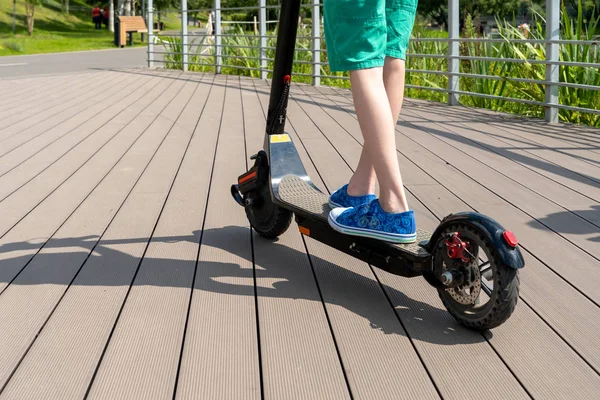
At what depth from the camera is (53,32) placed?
40688mm

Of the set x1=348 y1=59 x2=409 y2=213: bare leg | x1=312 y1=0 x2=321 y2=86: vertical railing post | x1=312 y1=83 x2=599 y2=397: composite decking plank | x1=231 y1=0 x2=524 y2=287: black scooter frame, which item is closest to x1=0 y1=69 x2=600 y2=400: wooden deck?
x1=312 y1=83 x2=599 y2=397: composite decking plank

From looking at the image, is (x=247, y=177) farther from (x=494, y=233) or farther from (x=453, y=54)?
(x=453, y=54)

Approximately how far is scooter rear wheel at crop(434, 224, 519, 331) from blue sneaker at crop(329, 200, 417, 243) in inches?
5.2

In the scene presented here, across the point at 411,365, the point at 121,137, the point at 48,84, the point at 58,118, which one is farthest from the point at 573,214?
the point at 48,84

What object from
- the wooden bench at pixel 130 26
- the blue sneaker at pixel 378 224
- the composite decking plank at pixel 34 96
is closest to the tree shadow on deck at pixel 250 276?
the blue sneaker at pixel 378 224

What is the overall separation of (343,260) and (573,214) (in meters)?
1.23

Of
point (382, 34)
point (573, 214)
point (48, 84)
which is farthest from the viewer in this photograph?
point (48, 84)

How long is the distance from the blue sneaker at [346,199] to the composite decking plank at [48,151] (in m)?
2.04

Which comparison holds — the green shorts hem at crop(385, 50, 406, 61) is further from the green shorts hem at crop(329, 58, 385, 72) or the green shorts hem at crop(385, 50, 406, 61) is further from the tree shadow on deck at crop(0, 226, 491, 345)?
the tree shadow on deck at crop(0, 226, 491, 345)

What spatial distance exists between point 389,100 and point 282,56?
1.61 ft

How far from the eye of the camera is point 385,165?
2.52 metres

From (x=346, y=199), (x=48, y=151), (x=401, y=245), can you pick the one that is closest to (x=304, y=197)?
(x=346, y=199)

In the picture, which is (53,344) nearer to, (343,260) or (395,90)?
(343,260)

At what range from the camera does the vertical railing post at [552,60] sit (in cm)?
657
